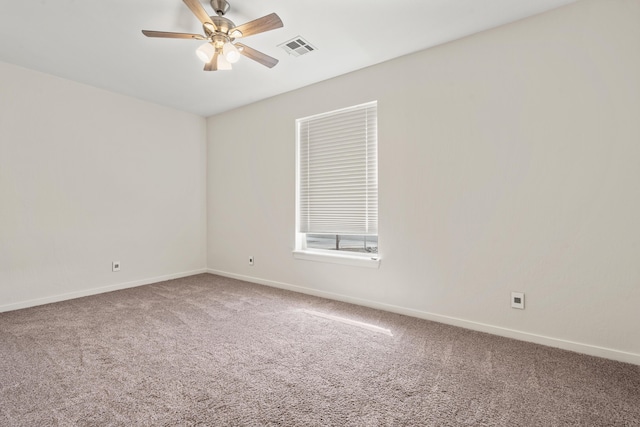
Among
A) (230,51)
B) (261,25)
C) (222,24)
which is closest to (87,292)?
(230,51)

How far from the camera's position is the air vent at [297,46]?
271cm

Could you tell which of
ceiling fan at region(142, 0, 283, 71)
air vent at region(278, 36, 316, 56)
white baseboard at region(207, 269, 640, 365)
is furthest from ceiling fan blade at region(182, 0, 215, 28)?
white baseboard at region(207, 269, 640, 365)

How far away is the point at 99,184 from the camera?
148 inches

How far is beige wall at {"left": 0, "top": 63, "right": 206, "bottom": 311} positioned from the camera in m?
3.17

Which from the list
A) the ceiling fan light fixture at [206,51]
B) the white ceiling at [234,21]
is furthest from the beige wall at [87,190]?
the ceiling fan light fixture at [206,51]

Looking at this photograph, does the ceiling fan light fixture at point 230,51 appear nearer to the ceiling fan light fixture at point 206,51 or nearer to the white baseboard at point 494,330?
the ceiling fan light fixture at point 206,51

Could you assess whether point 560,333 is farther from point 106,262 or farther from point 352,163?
point 106,262

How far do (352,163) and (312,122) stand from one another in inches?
32.6

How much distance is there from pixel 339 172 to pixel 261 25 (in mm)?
1779

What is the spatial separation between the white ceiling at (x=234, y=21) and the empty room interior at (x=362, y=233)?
2cm

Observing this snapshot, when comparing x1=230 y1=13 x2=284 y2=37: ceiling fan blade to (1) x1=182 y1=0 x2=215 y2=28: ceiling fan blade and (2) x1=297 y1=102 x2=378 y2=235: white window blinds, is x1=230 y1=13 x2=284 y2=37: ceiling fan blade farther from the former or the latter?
(2) x1=297 y1=102 x2=378 y2=235: white window blinds

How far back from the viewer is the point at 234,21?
2.47 meters

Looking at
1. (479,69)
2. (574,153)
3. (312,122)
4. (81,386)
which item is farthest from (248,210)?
(574,153)

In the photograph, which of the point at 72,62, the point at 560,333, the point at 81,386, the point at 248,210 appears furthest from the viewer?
the point at 248,210
